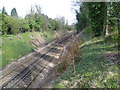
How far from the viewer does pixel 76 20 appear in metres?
32.9

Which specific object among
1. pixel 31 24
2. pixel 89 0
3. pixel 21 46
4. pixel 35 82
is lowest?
pixel 35 82

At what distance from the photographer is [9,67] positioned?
→ 13180 millimetres

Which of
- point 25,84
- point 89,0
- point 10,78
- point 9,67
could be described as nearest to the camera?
point 25,84

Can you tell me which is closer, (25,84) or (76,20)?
(25,84)

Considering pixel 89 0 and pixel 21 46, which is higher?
pixel 89 0

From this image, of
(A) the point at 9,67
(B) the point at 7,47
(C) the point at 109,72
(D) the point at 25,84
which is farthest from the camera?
(B) the point at 7,47

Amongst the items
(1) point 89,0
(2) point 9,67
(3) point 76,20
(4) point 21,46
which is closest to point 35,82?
(2) point 9,67

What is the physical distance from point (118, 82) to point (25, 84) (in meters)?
5.93

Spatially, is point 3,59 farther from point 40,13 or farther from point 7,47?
point 40,13

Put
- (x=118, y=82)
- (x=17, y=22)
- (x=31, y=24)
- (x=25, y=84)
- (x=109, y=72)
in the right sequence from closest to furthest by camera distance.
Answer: (x=118, y=82) → (x=109, y=72) → (x=25, y=84) → (x=17, y=22) → (x=31, y=24)

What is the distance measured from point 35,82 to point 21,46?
11.2 m

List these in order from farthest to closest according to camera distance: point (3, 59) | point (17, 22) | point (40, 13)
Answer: point (40, 13), point (17, 22), point (3, 59)

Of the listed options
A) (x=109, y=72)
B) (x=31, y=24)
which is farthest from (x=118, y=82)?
(x=31, y=24)

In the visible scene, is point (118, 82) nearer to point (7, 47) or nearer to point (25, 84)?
point (25, 84)
